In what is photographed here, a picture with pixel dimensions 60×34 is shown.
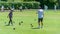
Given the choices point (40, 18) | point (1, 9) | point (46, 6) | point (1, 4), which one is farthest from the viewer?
point (46, 6)

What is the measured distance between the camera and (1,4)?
5541 centimetres

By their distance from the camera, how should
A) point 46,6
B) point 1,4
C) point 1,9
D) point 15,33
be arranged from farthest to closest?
point 46,6 → point 1,4 → point 1,9 → point 15,33

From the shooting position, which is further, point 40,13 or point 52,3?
point 52,3

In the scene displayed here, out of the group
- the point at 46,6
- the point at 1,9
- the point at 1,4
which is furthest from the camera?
the point at 46,6

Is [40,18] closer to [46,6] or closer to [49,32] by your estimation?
[49,32]

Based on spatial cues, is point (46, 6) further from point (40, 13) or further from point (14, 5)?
point (40, 13)

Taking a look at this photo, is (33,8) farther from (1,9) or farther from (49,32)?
(49,32)

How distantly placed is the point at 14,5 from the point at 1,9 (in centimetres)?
567

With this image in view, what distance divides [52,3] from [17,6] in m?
11.0

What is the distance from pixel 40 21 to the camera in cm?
2214

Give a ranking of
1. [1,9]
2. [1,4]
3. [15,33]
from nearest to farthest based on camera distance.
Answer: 1. [15,33]
2. [1,9]
3. [1,4]

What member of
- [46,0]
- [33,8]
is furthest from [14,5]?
[46,0]

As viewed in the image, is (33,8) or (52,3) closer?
(33,8)

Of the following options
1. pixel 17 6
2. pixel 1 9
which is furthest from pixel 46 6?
pixel 1 9
